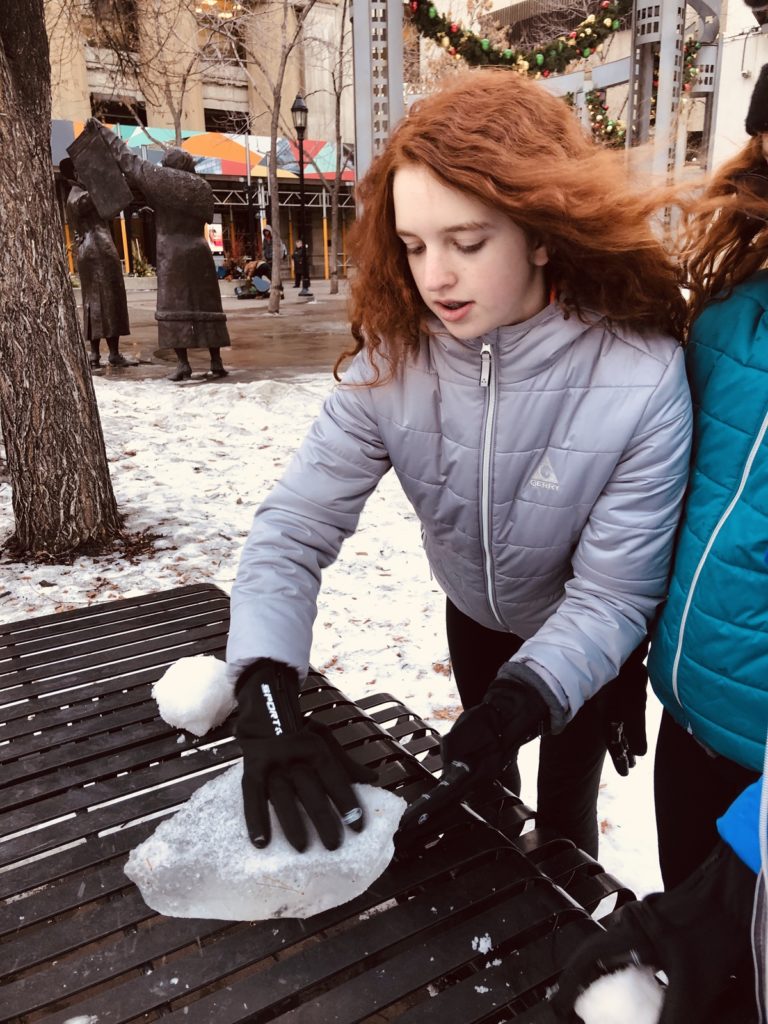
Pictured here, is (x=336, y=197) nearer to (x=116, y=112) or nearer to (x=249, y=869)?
(x=116, y=112)

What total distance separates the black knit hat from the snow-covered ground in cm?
186

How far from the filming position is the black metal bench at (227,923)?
1.11 metres

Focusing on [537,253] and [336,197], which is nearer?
[537,253]

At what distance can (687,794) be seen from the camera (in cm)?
147

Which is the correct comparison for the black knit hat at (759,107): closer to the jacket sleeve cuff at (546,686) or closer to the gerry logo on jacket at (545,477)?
the gerry logo on jacket at (545,477)

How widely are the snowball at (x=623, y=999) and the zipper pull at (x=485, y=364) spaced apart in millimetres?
975

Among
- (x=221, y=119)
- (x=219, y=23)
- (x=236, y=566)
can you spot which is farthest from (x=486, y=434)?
(x=221, y=119)

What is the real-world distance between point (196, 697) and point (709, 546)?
1088mm

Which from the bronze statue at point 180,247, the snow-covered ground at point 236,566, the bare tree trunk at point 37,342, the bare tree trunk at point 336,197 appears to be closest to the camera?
the snow-covered ground at point 236,566

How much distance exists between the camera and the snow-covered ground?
262cm

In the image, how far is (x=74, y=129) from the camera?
24531 mm

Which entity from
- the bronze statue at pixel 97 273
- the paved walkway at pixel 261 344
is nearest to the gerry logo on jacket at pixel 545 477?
the paved walkway at pixel 261 344

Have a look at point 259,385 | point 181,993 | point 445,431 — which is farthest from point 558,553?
point 259,385

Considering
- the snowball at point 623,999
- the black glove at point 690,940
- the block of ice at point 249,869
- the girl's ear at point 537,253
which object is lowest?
the block of ice at point 249,869
